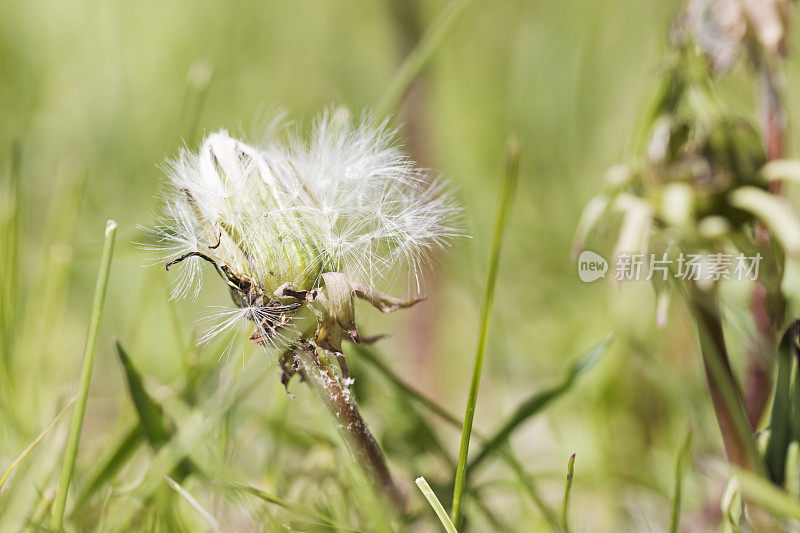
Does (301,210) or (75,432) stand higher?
(301,210)

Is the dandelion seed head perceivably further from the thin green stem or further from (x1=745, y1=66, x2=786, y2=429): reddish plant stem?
(x1=745, y1=66, x2=786, y2=429): reddish plant stem

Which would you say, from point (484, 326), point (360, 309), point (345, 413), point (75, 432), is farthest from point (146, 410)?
point (360, 309)

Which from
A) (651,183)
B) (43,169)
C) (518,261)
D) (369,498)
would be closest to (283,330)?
(369,498)

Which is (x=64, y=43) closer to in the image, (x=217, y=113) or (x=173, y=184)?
(x=217, y=113)

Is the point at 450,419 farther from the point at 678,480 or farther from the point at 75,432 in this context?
the point at 75,432

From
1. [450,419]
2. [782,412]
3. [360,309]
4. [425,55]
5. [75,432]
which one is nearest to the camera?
[75,432]

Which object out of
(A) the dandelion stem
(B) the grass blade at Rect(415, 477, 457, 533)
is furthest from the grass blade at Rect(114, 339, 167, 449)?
(B) the grass blade at Rect(415, 477, 457, 533)
